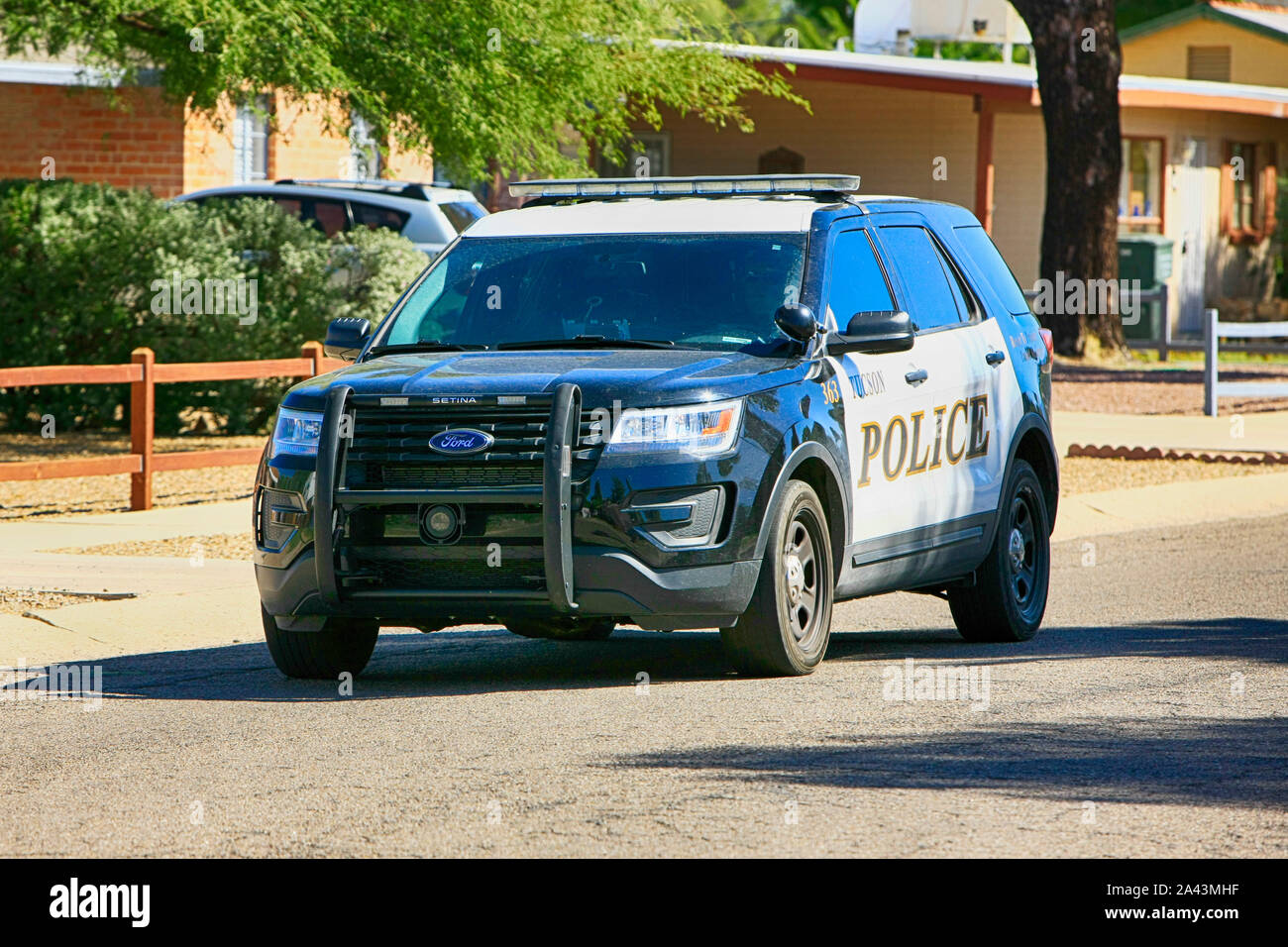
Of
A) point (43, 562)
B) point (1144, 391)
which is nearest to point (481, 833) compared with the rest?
point (43, 562)

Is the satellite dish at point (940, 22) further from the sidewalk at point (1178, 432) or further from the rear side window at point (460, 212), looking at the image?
the rear side window at point (460, 212)

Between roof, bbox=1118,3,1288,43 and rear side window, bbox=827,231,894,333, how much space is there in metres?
34.9

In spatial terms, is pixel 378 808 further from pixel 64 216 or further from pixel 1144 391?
pixel 1144 391

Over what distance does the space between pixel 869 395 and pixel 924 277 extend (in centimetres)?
105

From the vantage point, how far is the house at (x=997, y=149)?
3189 cm

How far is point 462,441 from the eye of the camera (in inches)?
304

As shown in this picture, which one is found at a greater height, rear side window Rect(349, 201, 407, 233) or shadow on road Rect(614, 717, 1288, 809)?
rear side window Rect(349, 201, 407, 233)

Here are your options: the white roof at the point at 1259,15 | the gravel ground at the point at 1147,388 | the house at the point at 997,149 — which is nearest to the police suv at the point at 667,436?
the gravel ground at the point at 1147,388

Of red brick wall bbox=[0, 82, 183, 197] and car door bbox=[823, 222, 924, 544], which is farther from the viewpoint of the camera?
red brick wall bbox=[0, 82, 183, 197]

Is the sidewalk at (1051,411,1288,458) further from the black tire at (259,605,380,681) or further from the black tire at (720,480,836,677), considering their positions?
the black tire at (259,605,380,681)

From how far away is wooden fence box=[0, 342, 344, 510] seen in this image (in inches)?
534

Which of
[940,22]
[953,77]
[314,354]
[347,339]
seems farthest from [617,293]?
[940,22]

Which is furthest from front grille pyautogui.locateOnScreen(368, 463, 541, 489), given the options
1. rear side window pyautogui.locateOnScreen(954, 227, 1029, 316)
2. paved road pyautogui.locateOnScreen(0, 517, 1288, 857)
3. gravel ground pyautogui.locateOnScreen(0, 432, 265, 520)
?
gravel ground pyautogui.locateOnScreen(0, 432, 265, 520)

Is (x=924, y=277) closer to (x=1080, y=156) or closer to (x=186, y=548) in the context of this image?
(x=186, y=548)
